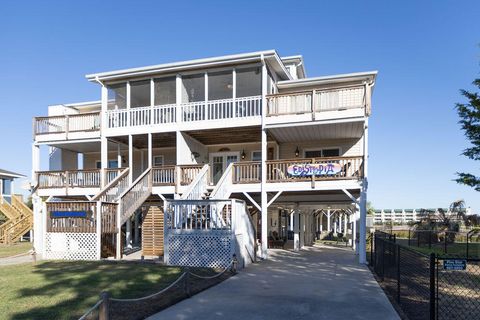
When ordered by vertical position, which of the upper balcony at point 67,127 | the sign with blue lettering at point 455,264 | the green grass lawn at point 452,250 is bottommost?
the green grass lawn at point 452,250

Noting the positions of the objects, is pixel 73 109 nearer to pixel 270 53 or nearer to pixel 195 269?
pixel 270 53

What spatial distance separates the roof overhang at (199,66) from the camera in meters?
15.7

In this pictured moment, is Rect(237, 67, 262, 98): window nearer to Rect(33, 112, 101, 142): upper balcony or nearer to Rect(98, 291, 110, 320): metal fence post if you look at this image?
Rect(33, 112, 101, 142): upper balcony

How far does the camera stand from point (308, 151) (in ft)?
60.8

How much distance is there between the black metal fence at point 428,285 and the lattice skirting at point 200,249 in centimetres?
470

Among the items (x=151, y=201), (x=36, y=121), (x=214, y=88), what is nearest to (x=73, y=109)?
(x=36, y=121)

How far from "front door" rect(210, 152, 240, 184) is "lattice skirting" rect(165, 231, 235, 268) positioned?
7.16m

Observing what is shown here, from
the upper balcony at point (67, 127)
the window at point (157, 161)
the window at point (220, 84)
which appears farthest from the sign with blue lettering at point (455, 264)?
the window at point (157, 161)

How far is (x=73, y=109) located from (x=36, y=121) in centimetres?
302

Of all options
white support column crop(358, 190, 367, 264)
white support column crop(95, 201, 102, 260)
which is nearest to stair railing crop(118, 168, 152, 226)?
white support column crop(95, 201, 102, 260)

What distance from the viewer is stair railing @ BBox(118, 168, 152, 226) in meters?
14.9

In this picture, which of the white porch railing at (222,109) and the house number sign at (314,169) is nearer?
the house number sign at (314,169)

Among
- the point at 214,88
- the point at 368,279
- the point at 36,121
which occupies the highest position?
the point at 214,88

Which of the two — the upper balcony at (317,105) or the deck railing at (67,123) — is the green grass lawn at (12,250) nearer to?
the deck railing at (67,123)
